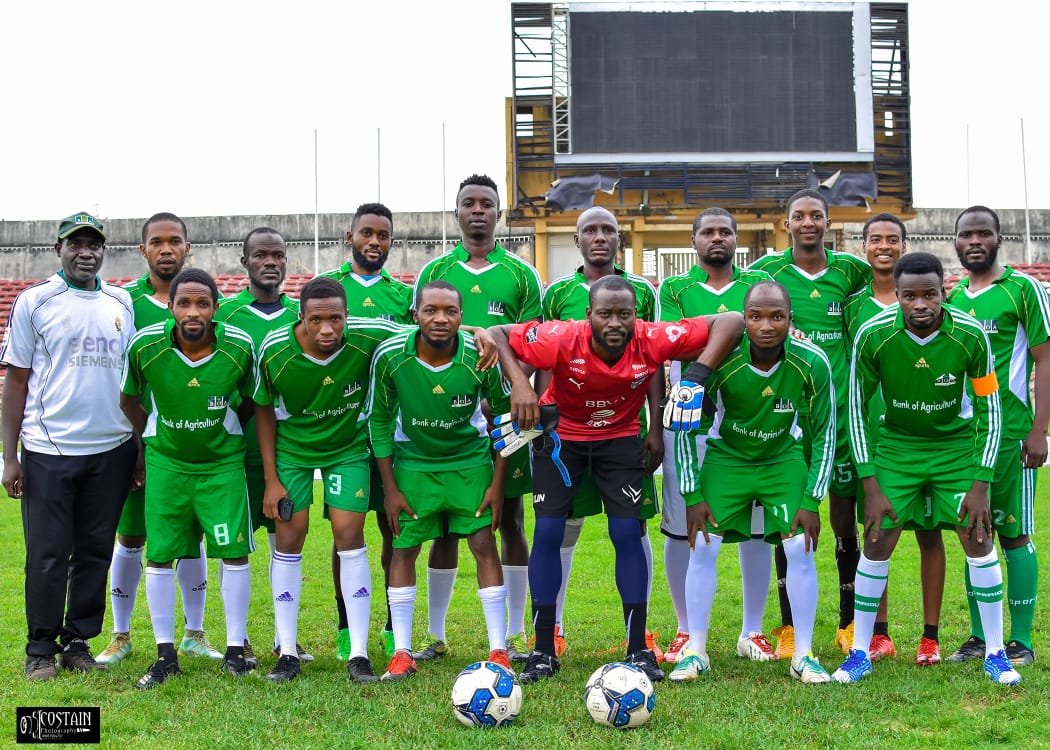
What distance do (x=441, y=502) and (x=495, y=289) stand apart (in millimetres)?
1409

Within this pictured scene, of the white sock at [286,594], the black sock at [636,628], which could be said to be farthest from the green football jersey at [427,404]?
the black sock at [636,628]

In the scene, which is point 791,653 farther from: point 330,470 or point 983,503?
point 330,470

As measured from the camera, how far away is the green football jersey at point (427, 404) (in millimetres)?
5609

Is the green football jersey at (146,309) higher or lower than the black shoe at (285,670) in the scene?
higher

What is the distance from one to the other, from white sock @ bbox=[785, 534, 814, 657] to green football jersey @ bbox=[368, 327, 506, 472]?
168 centimetres

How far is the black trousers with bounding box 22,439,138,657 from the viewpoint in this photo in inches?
223

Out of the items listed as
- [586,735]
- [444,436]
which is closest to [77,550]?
[444,436]

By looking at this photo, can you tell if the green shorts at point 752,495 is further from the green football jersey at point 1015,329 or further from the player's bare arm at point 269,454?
the player's bare arm at point 269,454

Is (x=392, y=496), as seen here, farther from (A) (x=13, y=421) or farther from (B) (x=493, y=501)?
(A) (x=13, y=421)

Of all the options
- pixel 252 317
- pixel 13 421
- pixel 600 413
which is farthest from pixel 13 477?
pixel 600 413

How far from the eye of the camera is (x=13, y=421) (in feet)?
18.7

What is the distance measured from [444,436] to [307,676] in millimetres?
1409

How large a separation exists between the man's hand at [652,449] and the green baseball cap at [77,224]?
3.08 m

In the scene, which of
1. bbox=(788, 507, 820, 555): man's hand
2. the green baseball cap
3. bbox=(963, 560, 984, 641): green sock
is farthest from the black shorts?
the green baseball cap
